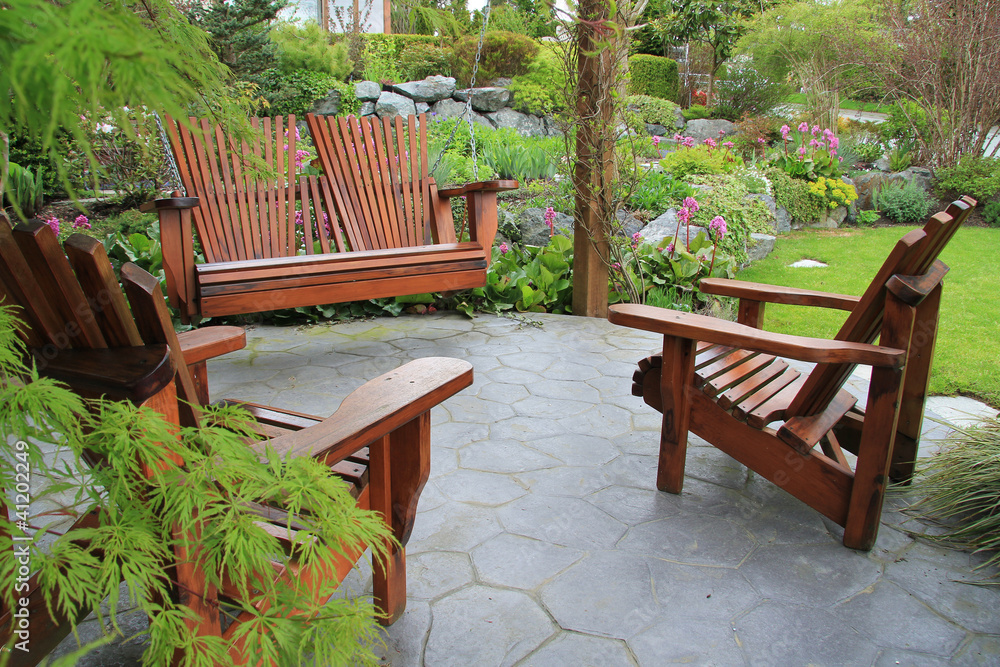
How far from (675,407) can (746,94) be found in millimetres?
12565

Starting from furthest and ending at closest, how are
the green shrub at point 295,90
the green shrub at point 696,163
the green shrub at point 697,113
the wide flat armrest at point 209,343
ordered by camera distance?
the green shrub at point 697,113
the green shrub at point 295,90
the green shrub at point 696,163
the wide flat armrest at point 209,343

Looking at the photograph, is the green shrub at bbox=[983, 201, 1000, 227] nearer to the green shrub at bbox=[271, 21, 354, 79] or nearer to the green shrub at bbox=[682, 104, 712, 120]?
the green shrub at bbox=[682, 104, 712, 120]

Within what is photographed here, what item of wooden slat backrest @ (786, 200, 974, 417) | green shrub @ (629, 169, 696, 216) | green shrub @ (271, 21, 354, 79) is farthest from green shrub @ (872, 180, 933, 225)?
green shrub @ (271, 21, 354, 79)

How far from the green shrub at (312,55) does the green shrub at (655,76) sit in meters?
5.95

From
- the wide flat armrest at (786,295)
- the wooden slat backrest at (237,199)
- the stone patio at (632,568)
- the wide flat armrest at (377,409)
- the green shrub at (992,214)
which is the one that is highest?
the wooden slat backrest at (237,199)

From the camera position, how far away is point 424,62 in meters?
11.7

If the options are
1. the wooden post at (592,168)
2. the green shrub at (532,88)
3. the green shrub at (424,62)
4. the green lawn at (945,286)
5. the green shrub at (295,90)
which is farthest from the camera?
the green shrub at (424,62)

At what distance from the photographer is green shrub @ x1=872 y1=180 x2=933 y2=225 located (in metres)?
7.72

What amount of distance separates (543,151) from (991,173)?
5632 mm

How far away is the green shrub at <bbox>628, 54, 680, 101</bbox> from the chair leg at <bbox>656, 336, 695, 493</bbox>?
41.9 feet

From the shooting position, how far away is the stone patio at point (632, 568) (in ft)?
4.70

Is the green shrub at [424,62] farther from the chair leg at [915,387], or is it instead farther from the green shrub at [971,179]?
the chair leg at [915,387]

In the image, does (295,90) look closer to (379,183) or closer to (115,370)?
(379,183)

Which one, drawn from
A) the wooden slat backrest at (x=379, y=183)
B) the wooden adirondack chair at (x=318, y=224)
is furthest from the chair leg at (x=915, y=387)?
the wooden slat backrest at (x=379, y=183)
